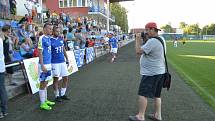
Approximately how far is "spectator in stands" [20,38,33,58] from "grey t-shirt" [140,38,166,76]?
29.0 feet

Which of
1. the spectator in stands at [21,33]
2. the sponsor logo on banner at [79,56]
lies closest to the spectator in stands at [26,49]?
the spectator in stands at [21,33]

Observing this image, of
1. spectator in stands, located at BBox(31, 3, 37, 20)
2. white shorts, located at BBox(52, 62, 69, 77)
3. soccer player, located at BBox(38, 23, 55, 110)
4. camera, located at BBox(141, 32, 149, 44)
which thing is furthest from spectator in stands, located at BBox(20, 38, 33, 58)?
camera, located at BBox(141, 32, 149, 44)

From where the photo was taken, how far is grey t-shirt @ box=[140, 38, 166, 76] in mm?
→ 8219

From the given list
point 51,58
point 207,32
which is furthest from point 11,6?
point 207,32

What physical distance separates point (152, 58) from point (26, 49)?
975 cm

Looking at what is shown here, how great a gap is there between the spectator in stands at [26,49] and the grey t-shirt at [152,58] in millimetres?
8850

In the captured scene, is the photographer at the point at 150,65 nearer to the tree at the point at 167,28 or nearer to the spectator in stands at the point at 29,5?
the spectator in stands at the point at 29,5

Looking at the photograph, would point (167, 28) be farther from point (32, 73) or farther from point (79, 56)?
point (32, 73)

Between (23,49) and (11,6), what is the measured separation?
17.7 ft

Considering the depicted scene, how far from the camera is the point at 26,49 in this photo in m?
17.1

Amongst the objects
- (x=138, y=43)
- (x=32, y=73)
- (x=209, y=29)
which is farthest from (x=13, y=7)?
(x=209, y=29)

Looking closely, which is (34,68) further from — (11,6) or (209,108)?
(11,6)

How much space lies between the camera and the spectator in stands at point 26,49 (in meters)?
16.6

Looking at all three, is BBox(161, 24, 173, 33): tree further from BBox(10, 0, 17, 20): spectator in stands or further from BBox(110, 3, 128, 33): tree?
BBox(10, 0, 17, 20): spectator in stands
